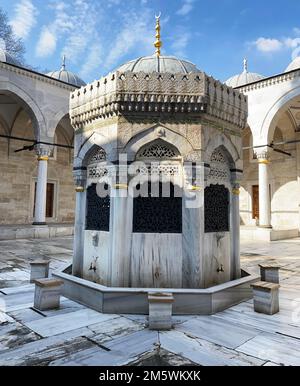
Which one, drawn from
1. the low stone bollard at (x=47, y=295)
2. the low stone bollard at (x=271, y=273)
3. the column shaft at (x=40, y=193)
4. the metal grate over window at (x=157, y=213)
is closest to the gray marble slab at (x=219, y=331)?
the metal grate over window at (x=157, y=213)

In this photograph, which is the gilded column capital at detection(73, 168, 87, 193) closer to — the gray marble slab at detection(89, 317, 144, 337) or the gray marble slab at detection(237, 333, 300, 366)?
the gray marble slab at detection(89, 317, 144, 337)

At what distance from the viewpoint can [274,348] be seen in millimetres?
2896

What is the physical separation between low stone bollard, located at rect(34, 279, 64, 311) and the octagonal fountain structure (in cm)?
37

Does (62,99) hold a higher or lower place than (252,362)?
higher

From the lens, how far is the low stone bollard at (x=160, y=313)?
10.8ft

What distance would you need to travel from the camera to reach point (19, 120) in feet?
55.7

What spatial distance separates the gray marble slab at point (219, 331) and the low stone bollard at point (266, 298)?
0.62 metres

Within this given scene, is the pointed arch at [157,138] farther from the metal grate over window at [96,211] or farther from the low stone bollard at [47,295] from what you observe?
the low stone bollard at [47,295]

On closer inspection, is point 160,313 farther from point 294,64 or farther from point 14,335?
point 294,64

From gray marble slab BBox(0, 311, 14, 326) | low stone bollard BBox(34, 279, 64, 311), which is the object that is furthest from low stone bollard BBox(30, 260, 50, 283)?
gray marble slab BBox(0, 311, 14, 326)

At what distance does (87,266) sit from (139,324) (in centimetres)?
Answer: 166
